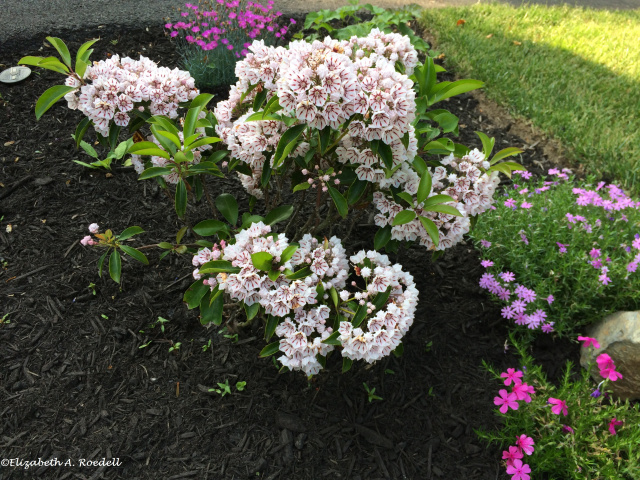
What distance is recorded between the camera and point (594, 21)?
603 centimetres

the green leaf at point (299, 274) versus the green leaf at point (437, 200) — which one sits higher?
the green leaf at point (437, 200)

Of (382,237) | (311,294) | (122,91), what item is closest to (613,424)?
(382,237)

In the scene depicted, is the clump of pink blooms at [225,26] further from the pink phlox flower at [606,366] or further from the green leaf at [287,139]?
the pink phlox flower at [606,366]

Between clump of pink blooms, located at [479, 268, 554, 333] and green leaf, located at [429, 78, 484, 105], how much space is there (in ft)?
3.33

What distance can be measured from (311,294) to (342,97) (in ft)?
2.26

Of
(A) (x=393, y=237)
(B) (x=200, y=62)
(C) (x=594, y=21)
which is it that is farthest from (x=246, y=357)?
(C) (x=594, y=21)

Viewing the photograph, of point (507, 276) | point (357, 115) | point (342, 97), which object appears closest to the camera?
point (342, 97)

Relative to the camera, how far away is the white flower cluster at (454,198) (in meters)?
1.95

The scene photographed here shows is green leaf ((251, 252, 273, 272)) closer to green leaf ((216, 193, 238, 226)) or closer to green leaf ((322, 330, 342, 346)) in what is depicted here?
green leaf ((322, 330, 342, 346))

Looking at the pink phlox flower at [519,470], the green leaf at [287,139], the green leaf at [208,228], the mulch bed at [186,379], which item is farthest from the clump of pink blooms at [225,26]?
the pink phlox flower at [519,470]

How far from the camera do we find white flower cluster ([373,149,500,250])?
1946 mm

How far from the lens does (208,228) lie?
6.53 feet

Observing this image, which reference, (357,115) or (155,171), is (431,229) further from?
(155,171)

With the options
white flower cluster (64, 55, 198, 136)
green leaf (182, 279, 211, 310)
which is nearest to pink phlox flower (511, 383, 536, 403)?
green leaf (182, 279, 211, 310)
